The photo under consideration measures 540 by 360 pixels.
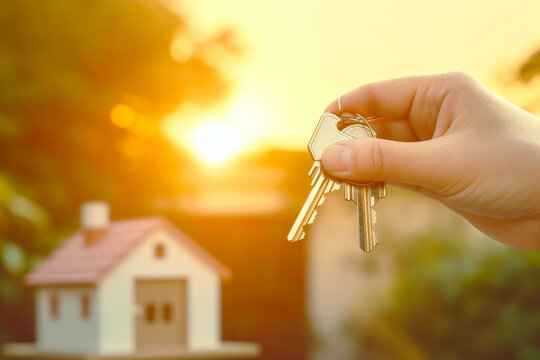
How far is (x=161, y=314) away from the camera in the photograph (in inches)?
54.6

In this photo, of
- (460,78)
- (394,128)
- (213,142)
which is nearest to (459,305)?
(213,142)

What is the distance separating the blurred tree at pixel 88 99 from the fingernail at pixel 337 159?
1.79m

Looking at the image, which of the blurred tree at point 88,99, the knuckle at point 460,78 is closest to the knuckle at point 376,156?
the knuckle at point 460,78

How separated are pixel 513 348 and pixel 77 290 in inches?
73.2

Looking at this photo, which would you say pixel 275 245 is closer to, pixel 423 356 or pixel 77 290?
pixel 423 356

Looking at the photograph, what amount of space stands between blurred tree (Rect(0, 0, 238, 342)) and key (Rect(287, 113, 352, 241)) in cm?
175

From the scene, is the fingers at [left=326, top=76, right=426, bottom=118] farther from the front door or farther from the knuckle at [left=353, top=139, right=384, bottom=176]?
the front door

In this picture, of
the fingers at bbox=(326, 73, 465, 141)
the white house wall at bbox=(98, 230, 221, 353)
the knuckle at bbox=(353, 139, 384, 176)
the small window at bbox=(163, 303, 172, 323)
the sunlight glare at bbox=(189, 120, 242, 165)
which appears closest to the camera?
the knuckle at bbox=(353, 139, 384, 176)

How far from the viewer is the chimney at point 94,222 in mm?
1419

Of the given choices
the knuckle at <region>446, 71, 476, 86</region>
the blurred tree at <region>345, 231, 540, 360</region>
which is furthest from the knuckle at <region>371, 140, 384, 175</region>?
the blurred tree at <region>345, 231, 540, 360</region>

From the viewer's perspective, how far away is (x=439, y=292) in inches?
115

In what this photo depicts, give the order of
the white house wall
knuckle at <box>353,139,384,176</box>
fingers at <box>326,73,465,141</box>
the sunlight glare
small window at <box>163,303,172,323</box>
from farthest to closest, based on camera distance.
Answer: the sunlight glare → small window at <box>163,303,172,323</box> → the white house wall → fingers at <box>326,73,465,141</box> → knuckle at <box>353,139,384,176</box>

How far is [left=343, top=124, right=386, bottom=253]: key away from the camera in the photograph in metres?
0.70

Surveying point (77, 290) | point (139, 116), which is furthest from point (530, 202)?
point (139, 116)
